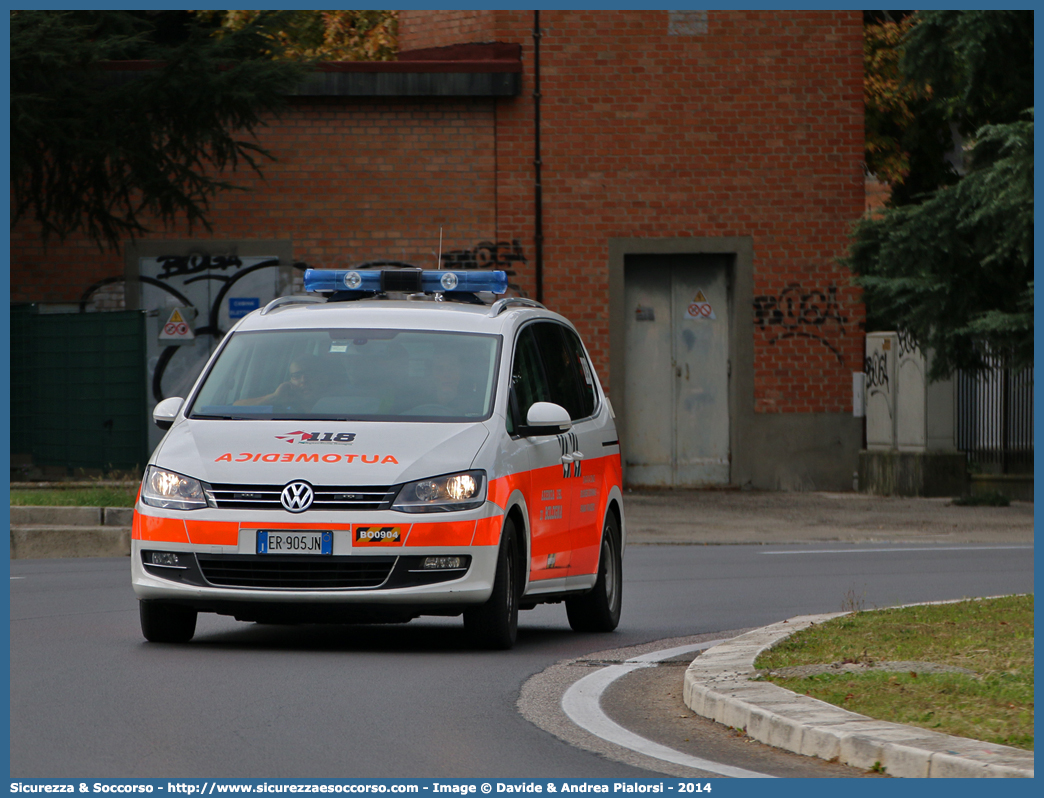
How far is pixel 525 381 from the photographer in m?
10.1

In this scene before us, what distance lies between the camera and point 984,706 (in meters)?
6.85

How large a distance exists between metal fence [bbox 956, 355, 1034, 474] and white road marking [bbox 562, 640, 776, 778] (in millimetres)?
15395

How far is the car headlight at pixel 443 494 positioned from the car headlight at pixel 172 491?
1.03 meters

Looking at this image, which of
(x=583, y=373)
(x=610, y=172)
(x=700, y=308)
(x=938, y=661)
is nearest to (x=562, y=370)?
(x=583, y=373)

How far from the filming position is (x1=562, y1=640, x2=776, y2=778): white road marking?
20.7 feet

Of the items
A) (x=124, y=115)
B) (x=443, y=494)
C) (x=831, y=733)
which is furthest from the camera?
(x=124, y=115)

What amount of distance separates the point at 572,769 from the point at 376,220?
18586 millimetres

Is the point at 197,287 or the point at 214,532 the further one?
the point at 197,287

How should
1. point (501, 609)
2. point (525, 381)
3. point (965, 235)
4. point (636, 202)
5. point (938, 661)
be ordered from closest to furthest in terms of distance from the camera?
point (938, 661) < point (501, 609) < point (525, 381) < point (965, 235) < point (636, 202)

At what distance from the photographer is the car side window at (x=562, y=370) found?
34.8ft

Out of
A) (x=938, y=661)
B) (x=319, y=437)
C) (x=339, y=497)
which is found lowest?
(x=938, y=661)

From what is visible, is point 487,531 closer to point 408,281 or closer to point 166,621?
point 166,621

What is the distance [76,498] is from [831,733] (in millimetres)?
12681

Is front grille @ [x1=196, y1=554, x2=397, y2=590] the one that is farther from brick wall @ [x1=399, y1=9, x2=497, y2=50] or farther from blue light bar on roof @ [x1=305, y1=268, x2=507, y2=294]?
brick wall @ [x1=399, y1=9, x2=497, y2=50]
